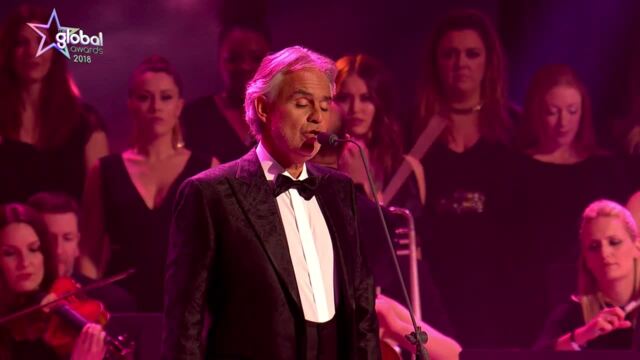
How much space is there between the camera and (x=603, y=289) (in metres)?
4.82

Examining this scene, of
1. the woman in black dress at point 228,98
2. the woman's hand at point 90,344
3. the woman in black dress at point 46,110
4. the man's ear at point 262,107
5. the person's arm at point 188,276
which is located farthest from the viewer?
the woman in black dress at point 228,98

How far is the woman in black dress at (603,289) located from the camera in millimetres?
4785

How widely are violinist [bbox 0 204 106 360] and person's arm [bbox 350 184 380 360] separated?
2.25 meters

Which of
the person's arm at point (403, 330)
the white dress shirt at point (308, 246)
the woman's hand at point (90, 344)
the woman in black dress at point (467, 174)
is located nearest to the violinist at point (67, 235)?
the woman's hand at point (90, 344)

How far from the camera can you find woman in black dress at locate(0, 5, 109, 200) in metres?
4.59

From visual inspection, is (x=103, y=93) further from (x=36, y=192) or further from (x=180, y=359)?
(x=180, y=359)

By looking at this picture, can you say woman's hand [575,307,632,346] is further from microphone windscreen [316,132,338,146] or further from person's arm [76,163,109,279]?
microphone windscreen [316,132,338,146]

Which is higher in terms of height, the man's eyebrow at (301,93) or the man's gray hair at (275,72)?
the man's gray hair at (275,72)

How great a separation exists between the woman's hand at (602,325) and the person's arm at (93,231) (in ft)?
7.98

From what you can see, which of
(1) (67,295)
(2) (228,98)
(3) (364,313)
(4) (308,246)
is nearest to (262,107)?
(4) (308,246)

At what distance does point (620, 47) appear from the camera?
4969mm

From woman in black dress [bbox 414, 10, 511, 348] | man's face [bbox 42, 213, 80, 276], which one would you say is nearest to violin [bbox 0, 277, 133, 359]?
man's face [bbox 42, 213, 80, 276]

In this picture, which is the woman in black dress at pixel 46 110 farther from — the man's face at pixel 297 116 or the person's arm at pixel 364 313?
the person's arm at pixel 364 313

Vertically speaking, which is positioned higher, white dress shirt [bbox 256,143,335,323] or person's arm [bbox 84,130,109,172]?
person's arm [bbox 84,130,109,172]
